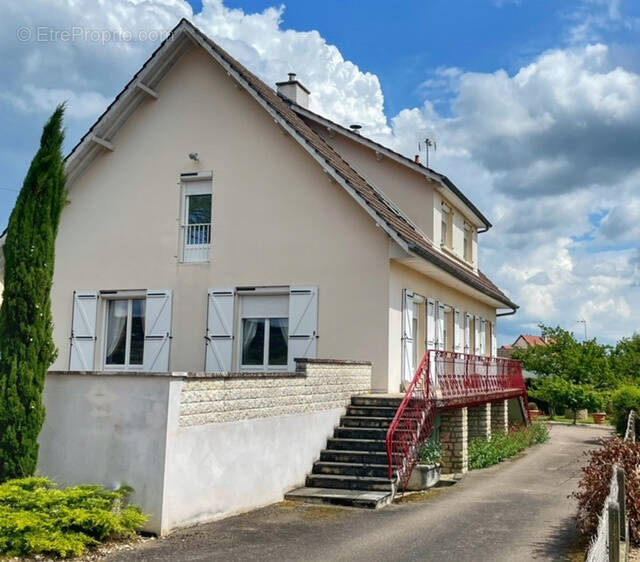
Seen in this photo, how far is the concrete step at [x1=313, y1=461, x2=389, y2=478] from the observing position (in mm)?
11781

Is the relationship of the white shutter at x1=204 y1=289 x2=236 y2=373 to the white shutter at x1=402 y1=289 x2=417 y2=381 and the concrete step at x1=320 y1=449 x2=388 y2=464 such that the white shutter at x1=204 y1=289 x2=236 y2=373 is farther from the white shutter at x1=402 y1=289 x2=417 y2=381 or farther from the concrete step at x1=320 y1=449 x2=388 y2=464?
the concrete step at x1=320 y1=449 x2=388 y2=464

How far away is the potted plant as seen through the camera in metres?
12.5

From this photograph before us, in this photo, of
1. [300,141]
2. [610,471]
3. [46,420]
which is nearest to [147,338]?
[300,141]

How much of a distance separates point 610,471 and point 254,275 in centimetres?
914

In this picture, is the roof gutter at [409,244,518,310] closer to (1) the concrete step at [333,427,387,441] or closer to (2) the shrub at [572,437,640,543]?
(1) the concrete step at [333,427,387,441]

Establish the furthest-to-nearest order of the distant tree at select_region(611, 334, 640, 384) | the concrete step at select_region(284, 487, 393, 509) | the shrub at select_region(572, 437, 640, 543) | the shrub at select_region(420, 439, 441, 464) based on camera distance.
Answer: the distant tree at select_region(611, 334, 640, 384)
the shrub at select_region(420, 439, 441, 464)
the concrete step at select_region(284, 487, 393, 509)
the shrub at select_region(572, 437, 640, 543)

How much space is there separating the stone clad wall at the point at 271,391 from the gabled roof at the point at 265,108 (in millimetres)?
2872

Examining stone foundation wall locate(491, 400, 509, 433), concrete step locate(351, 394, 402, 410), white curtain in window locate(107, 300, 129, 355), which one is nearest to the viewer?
concrete step locate(351, 394, 402, 410)

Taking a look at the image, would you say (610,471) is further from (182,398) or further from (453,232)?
(453,232)

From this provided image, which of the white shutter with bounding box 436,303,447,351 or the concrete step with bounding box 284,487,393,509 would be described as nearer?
the concrete step with bounding box 284,487,393,509

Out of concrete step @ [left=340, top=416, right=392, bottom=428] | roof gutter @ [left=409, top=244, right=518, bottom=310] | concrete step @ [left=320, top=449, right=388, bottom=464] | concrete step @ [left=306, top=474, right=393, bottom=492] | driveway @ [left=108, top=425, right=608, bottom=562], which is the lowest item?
driveway @ [left=108, top=425, right=608, bottom=562]

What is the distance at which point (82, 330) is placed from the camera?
17312 mm

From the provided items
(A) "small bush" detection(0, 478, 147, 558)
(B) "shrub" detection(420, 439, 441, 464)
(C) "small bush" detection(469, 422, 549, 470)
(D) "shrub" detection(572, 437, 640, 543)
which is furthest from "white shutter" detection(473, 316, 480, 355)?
(A) "small bush" detection(0, 478, 147, 558)

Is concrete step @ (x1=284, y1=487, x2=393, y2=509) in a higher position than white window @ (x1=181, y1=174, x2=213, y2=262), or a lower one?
lower
